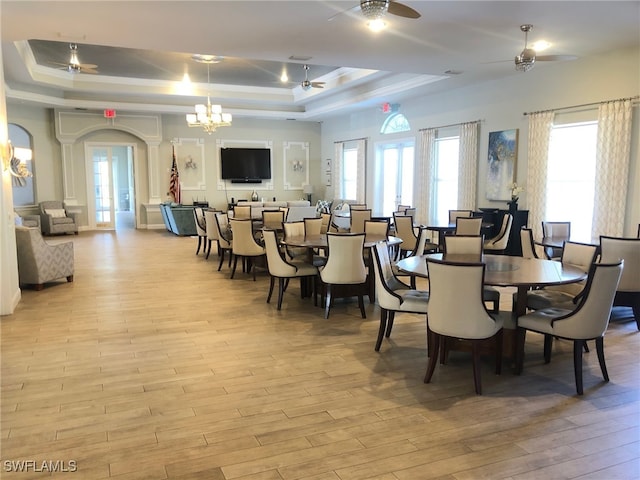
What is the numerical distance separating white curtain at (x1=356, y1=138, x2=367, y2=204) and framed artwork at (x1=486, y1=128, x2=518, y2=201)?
442 centimetres

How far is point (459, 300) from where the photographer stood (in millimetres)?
3484

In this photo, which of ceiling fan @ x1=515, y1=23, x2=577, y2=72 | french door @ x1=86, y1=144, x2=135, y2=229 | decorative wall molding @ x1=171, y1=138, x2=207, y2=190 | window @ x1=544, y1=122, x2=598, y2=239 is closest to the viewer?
ceiling fan @ x1=515, y1=23, x2=577, y2=72

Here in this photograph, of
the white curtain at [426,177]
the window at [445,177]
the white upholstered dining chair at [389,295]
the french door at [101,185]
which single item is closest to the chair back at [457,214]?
the window at [445,177]

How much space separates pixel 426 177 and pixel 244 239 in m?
5.04

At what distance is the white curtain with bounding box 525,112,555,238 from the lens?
26.2 feet

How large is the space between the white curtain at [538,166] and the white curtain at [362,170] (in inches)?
212

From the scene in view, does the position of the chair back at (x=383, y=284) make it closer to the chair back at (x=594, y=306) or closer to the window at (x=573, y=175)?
the chair back at (x=594, y=306)

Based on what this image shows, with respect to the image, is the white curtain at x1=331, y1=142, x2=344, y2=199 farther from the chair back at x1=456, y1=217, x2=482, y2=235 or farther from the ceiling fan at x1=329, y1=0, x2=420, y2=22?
the ceiling fan at x1=329, y1=0, x2=420, y2=22

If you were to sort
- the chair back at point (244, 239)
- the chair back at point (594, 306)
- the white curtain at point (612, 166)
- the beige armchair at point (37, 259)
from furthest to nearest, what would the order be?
the chair back at point (244, 239) → the white curtain at point (612, 166) → the beige armchair at point (37, 259) → the chair back at point (594, 306)

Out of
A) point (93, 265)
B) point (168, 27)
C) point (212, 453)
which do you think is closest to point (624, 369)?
point (212, 453)

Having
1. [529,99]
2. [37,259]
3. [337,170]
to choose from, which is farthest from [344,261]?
[337,170]

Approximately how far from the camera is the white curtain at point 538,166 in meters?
8.00

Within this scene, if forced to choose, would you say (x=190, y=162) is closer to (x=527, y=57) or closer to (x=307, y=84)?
(x=307, y=84)

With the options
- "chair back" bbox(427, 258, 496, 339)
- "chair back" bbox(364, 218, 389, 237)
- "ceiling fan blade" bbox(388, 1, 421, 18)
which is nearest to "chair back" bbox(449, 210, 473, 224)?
"chair back" bbox(364, 218, 389, 237)
